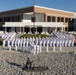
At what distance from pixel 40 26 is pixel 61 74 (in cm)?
4092

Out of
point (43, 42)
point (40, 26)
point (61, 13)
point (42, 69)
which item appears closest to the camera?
point (42, 69)

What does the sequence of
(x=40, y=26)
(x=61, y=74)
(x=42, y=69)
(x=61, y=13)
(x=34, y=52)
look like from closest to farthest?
(x=61, y=74)
(x=42, y=69)
(x=34, y=52)
(x=40, y=26)
(x=61, y=13)

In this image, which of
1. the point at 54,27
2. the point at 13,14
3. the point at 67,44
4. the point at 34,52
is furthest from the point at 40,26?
the point at 34,52

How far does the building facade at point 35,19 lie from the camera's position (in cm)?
4924

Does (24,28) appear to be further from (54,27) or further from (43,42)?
(43,42)

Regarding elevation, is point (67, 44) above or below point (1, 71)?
below

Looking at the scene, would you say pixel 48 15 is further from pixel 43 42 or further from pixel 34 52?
pixel 34 52

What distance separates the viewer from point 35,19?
54.5m

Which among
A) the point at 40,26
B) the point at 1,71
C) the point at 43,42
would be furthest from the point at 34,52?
the point at 40,26

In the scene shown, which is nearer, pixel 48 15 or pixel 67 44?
pixel 67 44

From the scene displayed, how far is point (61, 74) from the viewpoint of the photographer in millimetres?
9062

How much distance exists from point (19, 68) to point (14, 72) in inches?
31.6

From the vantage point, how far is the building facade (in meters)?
49.2

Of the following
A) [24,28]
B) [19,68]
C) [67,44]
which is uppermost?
[19,68]
